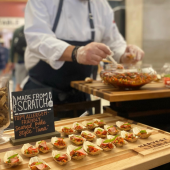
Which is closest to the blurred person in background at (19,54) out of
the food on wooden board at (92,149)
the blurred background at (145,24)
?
the blurred background at (145,24)

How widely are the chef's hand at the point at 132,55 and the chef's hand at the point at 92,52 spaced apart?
1.68 ft

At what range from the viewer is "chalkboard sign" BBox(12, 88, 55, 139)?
37.2 inches

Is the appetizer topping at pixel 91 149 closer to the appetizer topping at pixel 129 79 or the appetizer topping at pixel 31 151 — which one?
the appetizer topping at pixel 31 151

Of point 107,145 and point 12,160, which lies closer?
point 12,160

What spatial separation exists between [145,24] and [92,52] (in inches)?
82.2

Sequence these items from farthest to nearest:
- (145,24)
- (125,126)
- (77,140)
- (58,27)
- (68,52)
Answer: (145,24)
(58,27)
(68,52)
(125,126)
(77,140)

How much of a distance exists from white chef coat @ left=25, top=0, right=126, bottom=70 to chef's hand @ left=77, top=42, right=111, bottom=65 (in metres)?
0.13

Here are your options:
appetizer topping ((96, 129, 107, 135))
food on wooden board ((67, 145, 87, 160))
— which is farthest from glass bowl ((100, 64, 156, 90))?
food on wooden board ((67, 145, 87, 160))

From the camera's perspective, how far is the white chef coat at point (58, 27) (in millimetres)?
1543

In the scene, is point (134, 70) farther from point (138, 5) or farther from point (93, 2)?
point (138, 5)

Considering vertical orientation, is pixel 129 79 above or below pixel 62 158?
above

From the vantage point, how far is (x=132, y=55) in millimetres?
1846

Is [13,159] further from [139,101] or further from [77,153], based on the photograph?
[139,101]

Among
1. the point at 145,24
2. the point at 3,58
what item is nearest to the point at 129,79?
the point at 145,24
